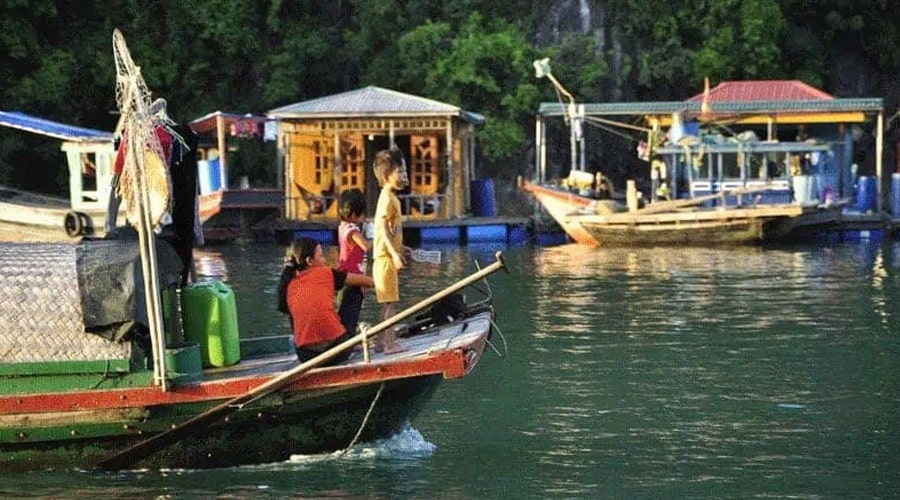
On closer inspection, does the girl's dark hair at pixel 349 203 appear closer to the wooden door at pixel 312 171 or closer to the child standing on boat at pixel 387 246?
the child standing on boat at pixel 387 246

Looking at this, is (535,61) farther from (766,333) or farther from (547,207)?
(766,333)

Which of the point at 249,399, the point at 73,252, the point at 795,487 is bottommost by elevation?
the point at 795,487

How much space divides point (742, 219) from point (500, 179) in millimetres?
8735

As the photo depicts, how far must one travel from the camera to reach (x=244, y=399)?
9.77 m

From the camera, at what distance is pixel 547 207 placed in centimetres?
3203

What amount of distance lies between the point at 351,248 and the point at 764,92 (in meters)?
25.2

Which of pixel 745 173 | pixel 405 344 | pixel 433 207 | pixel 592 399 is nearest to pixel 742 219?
pixel 745 173

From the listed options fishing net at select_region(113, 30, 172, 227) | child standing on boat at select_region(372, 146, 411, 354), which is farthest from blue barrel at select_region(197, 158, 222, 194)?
fishing net at select_region(113, 30, 172, 227)

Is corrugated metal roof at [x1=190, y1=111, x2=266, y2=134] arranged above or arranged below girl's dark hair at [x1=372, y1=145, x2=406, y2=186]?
above

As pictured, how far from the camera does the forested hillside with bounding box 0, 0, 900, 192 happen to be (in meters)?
35.3

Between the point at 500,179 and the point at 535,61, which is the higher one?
the point at 535,61

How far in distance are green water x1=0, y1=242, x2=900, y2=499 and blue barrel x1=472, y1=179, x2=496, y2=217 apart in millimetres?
12400

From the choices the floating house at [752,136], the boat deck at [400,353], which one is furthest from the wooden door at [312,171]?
the boat deck at [400,353]

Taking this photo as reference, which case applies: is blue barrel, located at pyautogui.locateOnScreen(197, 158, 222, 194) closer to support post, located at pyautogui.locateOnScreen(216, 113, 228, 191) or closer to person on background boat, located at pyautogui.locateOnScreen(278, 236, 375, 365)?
support post, located at pyautogui.locateOnScreen(216, 113, 228, 191)
